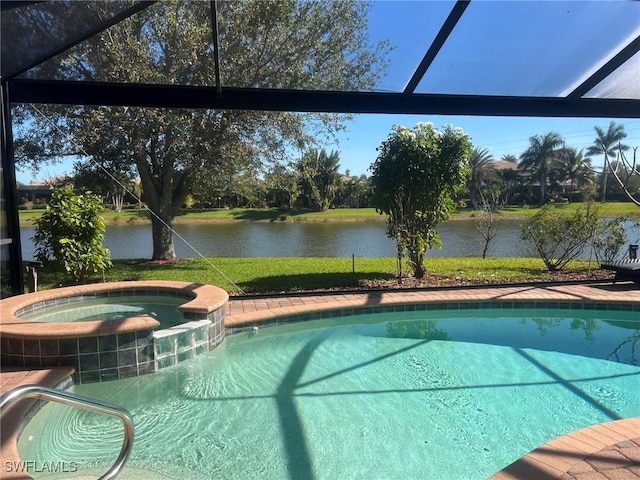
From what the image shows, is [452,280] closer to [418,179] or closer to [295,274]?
[418,179]

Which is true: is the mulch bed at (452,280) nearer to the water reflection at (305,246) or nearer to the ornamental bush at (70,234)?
the water reflection at (305,246)

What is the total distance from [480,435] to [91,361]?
11.1ft

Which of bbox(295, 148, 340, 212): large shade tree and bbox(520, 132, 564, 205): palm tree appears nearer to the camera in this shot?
bbox(295, 148, 340, 212): large shade tree

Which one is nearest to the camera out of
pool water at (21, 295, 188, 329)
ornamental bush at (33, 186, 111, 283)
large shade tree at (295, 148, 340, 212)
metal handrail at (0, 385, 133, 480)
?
metal handrail at (0, 385, 133, 480)

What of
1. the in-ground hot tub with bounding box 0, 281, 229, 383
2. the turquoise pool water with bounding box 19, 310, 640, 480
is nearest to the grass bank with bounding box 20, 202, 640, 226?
the in-ground hot tub with bounding box 0, 281, 229, 383

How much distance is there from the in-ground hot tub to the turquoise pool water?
169 millimetres

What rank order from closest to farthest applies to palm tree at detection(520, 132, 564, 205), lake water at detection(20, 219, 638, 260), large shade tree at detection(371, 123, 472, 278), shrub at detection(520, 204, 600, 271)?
large shade tree at detection(371, 123, 472, 278) → shrub at detection(520, 204, 600, 271) → lake water at detection(20, 219, 638, 260) → palm tree at detection(520, 132, 564, 205)

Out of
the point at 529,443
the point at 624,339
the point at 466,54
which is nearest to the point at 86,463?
the point at 529,443

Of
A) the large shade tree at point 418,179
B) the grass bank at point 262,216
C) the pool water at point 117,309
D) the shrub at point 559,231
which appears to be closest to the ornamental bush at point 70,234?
the pool water at point 117,309

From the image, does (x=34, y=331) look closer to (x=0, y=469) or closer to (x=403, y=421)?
(x=0, y=469)

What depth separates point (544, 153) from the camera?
43.5 meters

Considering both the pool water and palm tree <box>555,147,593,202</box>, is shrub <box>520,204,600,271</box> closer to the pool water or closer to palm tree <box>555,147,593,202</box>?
the pool water

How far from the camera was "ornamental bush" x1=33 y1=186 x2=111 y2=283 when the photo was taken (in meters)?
7.10

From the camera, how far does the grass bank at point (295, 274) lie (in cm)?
791
